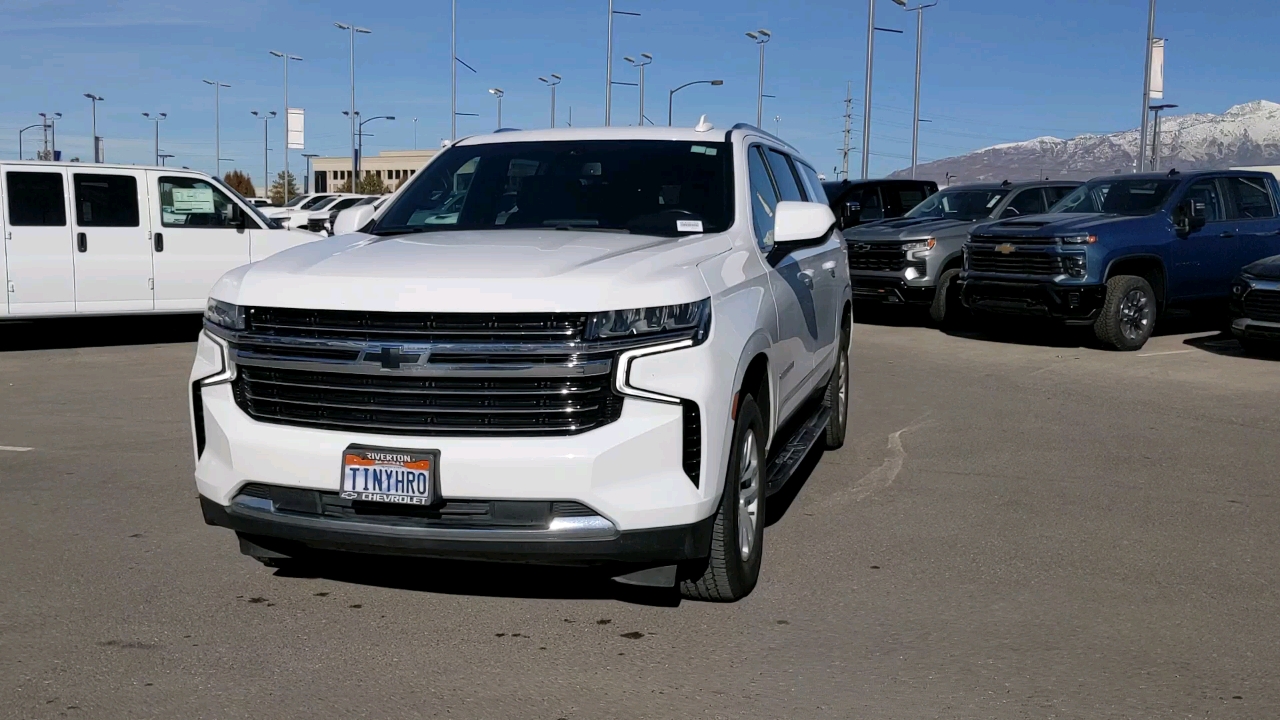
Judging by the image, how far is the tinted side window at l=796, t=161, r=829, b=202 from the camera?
7879 mm

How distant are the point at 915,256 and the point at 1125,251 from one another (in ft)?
9.46

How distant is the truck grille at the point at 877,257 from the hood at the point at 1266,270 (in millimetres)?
4294

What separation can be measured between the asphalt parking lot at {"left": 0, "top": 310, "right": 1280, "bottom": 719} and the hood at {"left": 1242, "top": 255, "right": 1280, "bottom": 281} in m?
4.91

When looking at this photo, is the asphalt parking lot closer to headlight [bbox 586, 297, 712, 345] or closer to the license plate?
the license plate

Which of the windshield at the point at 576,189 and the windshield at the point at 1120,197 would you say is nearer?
the windshield at the point at 576,189

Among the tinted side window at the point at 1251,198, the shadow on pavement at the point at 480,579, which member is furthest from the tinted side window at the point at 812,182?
the tinted side window at the point at 1251,198

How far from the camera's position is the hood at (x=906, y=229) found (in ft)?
53.5

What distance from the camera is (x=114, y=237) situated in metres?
13.7

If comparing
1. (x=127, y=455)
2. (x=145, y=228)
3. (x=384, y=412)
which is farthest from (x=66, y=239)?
(x=384, y=412)

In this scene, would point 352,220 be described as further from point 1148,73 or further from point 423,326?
point 1148,73

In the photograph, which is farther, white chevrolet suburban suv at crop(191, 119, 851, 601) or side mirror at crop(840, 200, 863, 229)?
side mirror at crop(840, 200, 863, 229)

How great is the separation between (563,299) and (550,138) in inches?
89.6

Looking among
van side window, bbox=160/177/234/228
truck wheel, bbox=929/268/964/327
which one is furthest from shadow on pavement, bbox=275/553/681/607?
truck wheel, bbox=929/268/964/327

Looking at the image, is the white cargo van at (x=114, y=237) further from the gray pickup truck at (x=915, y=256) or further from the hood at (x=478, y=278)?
the hood at (x=478, y=278)
